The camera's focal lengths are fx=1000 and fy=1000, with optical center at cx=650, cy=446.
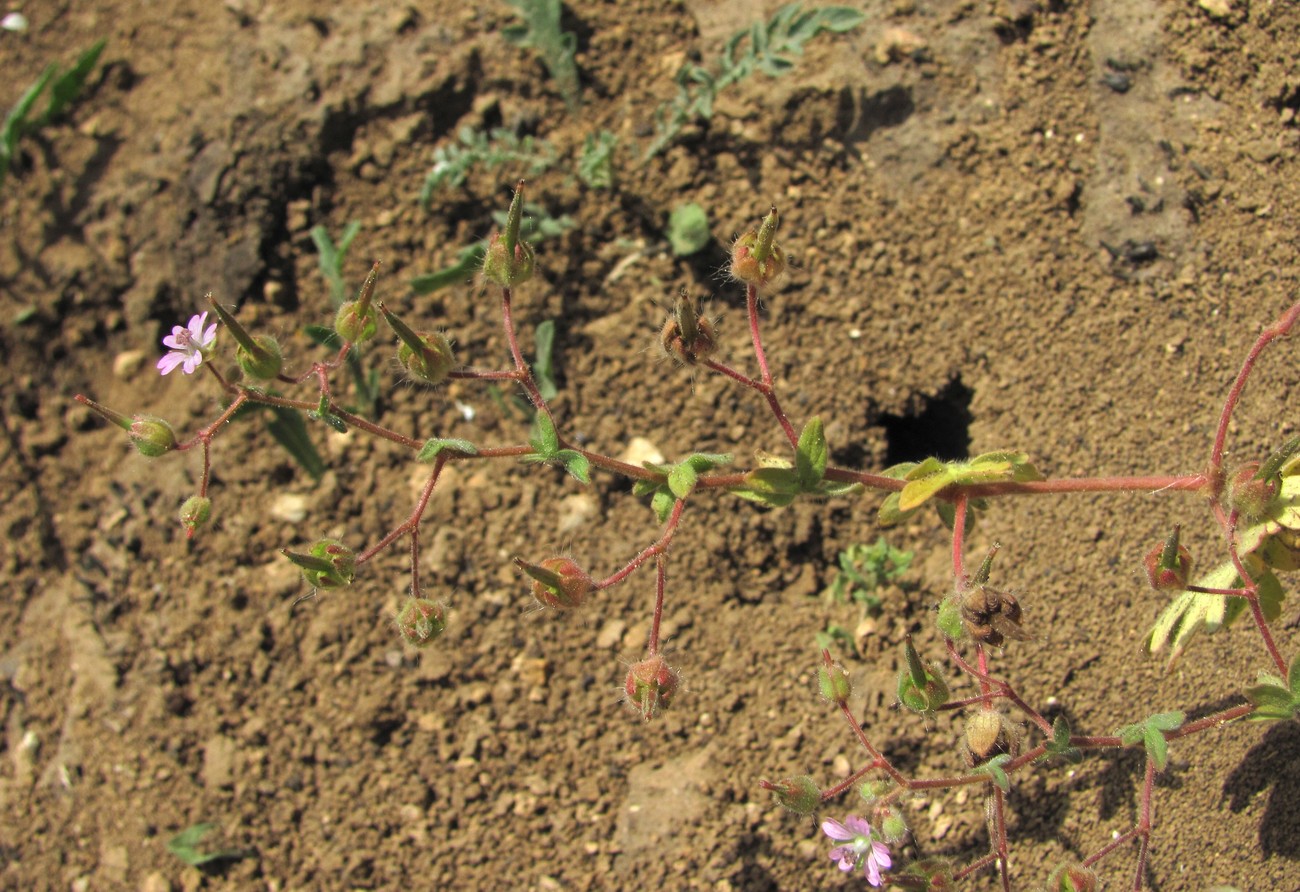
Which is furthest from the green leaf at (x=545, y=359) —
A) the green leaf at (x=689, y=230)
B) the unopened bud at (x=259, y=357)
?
the unopened bud at (x=259, y=357)

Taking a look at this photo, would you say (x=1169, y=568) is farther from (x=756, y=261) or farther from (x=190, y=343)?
(x=190, y=343)

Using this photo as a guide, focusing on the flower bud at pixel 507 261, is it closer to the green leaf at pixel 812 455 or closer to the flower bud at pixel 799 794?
the green leaf at pixel 812 455

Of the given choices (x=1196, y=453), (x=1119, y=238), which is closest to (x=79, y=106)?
(x=1119, y=238)

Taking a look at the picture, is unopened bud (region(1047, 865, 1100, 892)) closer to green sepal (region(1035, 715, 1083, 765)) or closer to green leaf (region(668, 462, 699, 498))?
green sepal (region(1035, 715, 1083, 765))

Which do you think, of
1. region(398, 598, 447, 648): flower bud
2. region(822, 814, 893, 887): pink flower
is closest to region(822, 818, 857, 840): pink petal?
region(822, 814, 893, 887): pink flower

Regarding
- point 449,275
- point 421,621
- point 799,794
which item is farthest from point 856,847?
point 449,275

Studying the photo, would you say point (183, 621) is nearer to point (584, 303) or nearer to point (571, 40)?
point (584, 303)
